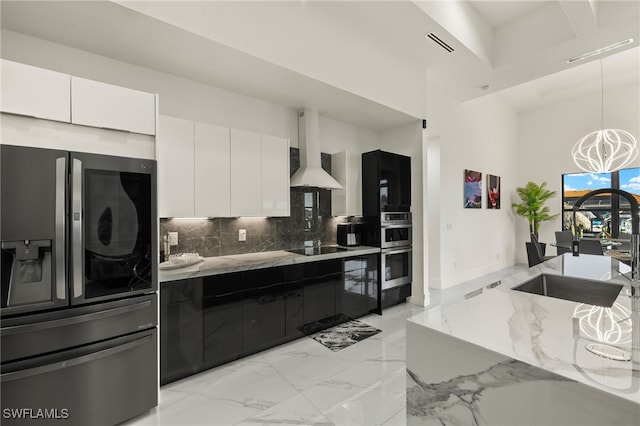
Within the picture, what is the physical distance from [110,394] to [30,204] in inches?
49.1

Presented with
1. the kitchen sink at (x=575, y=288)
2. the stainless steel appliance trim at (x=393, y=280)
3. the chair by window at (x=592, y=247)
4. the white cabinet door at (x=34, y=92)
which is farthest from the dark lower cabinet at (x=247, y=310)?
the chair by window at (x=592, y=247)

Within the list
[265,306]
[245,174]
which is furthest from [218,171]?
[265,306]

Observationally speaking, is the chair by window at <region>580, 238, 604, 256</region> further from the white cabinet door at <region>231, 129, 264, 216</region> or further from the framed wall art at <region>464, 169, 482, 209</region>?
the white cabinet door at <region>231, 129, 264, 216</region>

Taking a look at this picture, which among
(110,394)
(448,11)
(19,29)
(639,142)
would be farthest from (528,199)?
(19,29)

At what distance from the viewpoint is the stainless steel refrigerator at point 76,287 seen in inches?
60.6

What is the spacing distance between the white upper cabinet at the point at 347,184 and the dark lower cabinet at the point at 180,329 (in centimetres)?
220

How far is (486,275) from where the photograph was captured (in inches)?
249

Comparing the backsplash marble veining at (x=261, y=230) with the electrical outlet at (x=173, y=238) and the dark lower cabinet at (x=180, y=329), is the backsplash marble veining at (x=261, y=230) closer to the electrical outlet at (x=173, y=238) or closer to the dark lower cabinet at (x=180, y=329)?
the electrical outlet at (x=173, y=238)

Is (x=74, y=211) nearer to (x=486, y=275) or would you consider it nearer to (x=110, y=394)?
(x=110, y=394)

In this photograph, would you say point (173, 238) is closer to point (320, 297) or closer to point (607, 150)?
point (320, 297)

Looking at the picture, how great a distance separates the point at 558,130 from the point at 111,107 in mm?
9122

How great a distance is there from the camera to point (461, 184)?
18.9ft

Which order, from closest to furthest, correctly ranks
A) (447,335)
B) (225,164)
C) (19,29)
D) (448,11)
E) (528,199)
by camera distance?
(447,335) < (19,29) < (225,164) < (448,11) < (528,199)

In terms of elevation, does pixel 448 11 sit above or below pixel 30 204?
above
